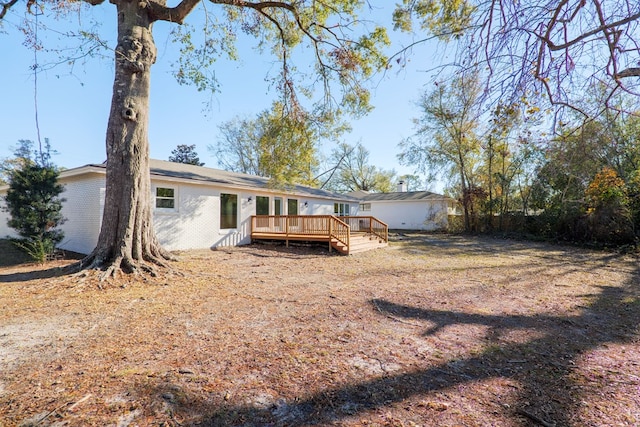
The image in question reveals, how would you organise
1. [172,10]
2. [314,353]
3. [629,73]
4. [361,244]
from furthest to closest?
[361,244], [172,10], [629,73], [314,353]

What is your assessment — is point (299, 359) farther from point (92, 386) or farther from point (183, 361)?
point (92, 386)

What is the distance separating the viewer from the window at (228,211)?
11539 mm

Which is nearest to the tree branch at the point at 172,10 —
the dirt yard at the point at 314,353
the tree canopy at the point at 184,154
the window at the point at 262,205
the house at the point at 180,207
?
the house at the point at 180,207

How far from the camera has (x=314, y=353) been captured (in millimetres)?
2936

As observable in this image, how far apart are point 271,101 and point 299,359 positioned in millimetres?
9776

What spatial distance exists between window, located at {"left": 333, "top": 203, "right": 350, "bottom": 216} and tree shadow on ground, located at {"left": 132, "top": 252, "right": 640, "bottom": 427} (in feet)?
47.2

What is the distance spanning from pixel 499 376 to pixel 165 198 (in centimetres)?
1023

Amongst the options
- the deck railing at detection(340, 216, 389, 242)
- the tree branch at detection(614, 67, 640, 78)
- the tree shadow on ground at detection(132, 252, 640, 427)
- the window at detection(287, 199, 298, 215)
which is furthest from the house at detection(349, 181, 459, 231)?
the tree branch at detection(614, 67, 640, 78)

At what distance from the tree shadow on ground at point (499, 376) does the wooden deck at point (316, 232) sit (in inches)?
256

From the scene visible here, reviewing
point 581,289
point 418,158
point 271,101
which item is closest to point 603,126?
point 581,289

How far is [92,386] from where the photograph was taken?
230 centimetres

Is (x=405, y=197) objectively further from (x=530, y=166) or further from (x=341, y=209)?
(x=530, y=166)

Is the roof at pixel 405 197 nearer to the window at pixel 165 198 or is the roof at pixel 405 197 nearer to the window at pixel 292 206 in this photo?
the window at pixel 292 206

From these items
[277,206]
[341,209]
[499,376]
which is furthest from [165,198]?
[341,209]
